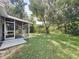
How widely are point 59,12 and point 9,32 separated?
19.6 metres

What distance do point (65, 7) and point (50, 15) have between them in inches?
181

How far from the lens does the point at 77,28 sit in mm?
29422

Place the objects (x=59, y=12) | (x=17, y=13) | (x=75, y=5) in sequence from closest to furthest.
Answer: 1. (x=75, y=5)
2. (x=59, y=12)
3. (x=17, y=13)

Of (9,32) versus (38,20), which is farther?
(38,20)

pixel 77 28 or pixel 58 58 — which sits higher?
pixel 77 28

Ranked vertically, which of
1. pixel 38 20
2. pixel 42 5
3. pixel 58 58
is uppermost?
pixel 42 5

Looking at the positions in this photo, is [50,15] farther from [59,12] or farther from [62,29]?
[62,29]

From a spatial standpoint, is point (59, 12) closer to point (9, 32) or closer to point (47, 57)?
point (9, 32)

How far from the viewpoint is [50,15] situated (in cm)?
3356

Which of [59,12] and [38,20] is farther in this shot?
[38,20]

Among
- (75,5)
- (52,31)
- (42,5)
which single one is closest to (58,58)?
(75,5)

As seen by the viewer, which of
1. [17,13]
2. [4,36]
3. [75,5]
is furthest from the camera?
[17,13]

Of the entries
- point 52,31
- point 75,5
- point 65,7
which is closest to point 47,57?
point 75,5

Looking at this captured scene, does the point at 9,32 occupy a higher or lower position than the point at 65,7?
lower
